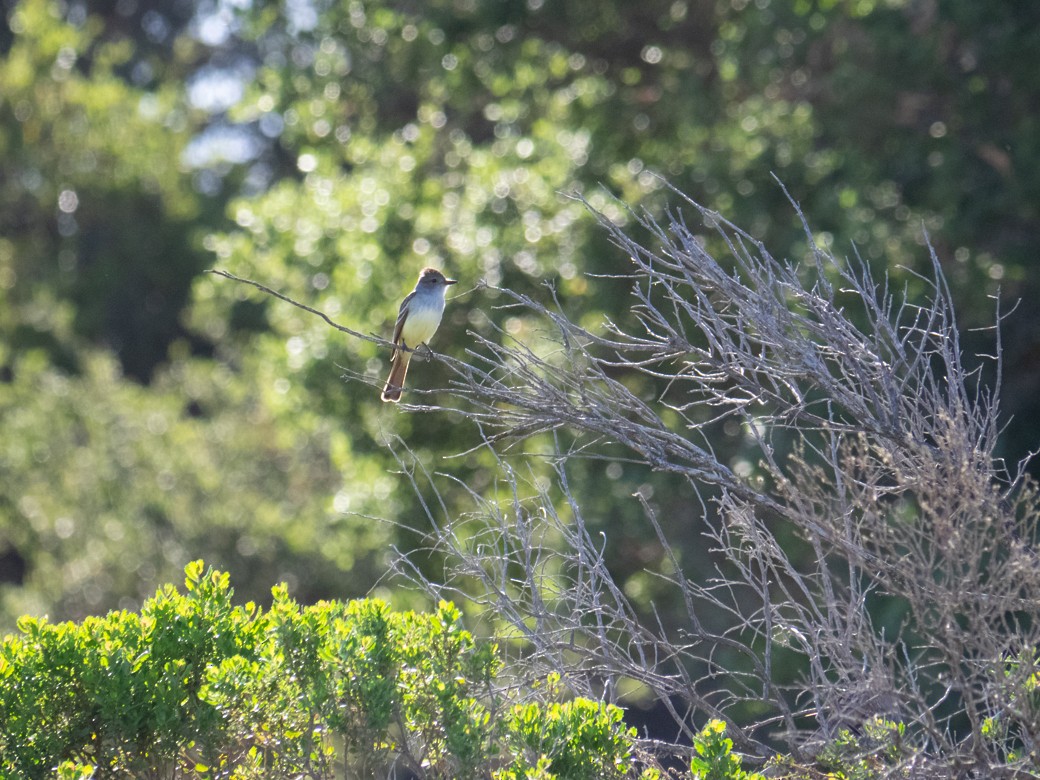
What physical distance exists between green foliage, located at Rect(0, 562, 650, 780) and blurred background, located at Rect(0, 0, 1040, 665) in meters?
1.05

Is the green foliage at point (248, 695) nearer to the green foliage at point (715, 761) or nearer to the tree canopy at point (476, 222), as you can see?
the green foliage at point (715, 761)

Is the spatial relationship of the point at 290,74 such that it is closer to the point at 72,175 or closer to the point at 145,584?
the point at 145,584

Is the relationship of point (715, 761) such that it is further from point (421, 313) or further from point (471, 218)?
point (471, 218)

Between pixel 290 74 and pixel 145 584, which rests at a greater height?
pixel 290 74

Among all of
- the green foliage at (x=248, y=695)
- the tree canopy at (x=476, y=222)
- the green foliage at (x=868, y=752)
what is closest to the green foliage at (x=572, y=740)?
the green foliage at (x=248, y=695)

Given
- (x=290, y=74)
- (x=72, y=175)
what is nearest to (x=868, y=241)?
(x=290, y=74)

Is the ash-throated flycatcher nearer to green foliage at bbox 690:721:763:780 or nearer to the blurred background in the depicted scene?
the blurred background

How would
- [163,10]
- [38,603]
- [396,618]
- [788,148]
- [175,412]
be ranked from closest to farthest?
[396,618] → [788,148] → [38,603] → [175,412] → [163,10]

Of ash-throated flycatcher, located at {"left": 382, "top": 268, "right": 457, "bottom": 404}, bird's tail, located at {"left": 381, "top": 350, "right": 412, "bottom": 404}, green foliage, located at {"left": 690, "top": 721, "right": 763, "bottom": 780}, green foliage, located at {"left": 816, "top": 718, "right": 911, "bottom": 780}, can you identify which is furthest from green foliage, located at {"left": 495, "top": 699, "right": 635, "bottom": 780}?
ash-throated flycatcher, located at {"left": 382, "top": 268, "right": 457, "bottom": 404}

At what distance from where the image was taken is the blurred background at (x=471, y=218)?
10242 mm

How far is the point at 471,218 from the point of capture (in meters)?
12.5

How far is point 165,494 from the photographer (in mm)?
15938

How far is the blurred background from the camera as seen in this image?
1024 cm

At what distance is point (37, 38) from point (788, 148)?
14204 mm
